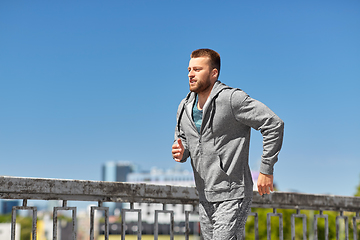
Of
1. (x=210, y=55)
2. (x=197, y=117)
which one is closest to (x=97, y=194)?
(x=197, y=117)

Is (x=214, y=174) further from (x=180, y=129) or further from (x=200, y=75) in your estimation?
(x=200, y=75)

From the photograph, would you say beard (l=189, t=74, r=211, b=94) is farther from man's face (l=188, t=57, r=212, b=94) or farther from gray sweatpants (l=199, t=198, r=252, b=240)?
gray sweatpants (l=199, t=198, r=252, b=240)

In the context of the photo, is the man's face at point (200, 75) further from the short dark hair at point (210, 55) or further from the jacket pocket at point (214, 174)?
the jacket pocket at point (214, 174)

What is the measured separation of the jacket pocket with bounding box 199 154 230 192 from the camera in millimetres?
3414

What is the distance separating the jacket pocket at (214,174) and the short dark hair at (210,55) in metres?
0.74

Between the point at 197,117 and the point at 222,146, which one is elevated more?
the point at 197,117

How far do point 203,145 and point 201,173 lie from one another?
0.73ft

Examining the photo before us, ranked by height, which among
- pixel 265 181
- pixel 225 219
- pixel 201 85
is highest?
pixel 201 85

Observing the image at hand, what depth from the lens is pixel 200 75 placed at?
3.56m

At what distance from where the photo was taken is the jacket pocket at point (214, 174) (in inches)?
134

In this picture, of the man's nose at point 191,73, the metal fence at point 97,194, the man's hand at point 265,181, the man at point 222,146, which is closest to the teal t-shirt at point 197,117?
the man at point 222,146

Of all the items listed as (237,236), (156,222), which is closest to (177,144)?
(237,236)

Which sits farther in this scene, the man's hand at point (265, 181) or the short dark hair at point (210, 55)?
the short dark hair at point (210, 55)

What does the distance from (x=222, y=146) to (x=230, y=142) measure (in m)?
0.07
